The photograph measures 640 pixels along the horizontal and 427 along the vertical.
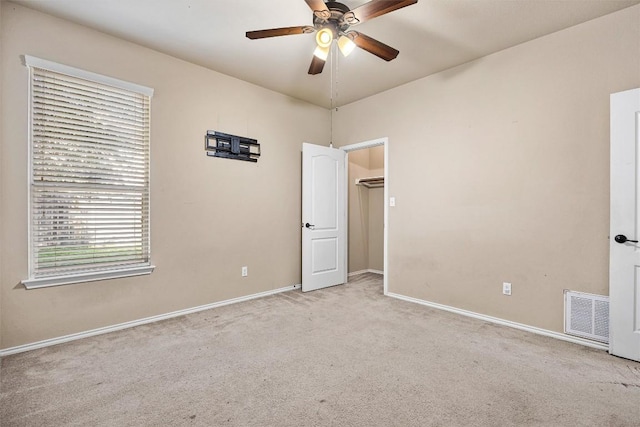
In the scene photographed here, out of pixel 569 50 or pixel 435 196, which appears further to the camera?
pixel 435 196

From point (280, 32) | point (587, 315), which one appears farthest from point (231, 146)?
point (587, 315)

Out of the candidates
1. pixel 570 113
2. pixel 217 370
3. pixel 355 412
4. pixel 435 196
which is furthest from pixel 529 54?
pixel 217 370

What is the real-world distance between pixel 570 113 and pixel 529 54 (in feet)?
2.30

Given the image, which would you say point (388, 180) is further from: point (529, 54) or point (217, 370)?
point (217, 370)

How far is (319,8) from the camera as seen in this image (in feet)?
6.58

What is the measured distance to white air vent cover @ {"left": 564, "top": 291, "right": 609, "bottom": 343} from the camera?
8.05 feet

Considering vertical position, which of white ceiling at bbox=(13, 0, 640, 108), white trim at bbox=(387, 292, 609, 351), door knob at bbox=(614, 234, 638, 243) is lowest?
white trim at bbox=(387, 292, 609, 351)

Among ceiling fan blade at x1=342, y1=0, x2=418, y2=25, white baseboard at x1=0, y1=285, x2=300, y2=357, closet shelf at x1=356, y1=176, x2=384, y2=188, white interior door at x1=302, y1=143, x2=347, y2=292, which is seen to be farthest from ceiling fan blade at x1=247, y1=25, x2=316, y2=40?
closet shelf at x1=356, y1=176, x2=384, y2=188

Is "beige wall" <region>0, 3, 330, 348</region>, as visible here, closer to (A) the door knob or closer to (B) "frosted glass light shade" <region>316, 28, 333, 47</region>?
(B) "frosted glass light shade" <region>316, 28, 333, 47</region>

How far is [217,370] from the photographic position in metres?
2.12

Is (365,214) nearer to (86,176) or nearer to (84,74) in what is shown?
(86,176)

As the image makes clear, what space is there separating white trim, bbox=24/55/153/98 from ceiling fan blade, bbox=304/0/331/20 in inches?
75.8

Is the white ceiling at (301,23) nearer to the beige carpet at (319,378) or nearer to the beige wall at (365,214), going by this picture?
the beige wall at (365,214)

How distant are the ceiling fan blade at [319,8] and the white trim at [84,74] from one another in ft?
6.31
